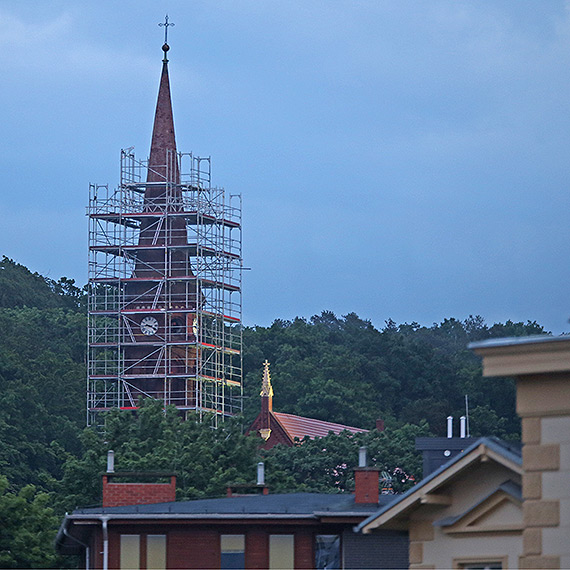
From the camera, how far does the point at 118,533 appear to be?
34.8 metres

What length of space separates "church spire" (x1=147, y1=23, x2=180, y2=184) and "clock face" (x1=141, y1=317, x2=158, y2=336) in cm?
831

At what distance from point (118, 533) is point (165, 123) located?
7277cm

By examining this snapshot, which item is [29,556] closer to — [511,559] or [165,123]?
[511,559]

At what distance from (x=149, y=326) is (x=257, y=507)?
2411 inches

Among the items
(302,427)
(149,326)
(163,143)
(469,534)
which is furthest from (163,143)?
(469,534)

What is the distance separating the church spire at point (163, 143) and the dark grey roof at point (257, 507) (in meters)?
63.1

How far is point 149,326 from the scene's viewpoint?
95812 millimetres

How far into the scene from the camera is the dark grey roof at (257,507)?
3425 cm

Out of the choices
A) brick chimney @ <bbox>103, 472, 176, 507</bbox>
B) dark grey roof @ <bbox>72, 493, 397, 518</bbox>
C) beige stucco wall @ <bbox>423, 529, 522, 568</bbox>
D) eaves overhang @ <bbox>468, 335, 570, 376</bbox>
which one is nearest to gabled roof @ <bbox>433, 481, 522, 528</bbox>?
beige stucco wall @ <bbox>423, 529, 522, 568</bbox>

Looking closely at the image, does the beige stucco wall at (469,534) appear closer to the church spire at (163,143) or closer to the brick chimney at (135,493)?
the brick chimney at (135,493)

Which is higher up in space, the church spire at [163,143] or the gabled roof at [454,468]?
the church spire at [163,143]

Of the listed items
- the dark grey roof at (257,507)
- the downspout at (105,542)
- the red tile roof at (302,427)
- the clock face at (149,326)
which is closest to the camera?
the downspout at (105,542)

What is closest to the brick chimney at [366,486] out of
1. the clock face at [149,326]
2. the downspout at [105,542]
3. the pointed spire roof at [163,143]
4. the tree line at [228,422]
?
the downspout at [105,542]

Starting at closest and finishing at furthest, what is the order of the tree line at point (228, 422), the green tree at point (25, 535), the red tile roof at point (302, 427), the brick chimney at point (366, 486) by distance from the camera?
the brick chimney at point (366, 486) < the green tree at point (25, 535) < the tree line at point (228, 422) < the red tile roof at point (302, 427)
